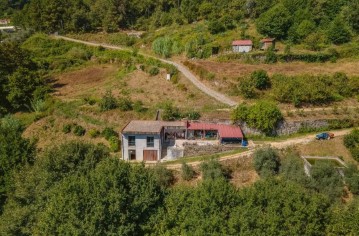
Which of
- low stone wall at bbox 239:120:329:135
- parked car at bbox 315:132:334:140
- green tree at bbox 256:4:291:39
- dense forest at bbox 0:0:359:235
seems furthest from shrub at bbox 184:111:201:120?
green tree at bbox 256:4:291:39

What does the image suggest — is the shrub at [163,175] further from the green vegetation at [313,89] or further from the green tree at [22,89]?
the green tree at [22,89]

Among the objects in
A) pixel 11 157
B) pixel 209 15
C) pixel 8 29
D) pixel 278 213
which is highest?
pixel 209 15

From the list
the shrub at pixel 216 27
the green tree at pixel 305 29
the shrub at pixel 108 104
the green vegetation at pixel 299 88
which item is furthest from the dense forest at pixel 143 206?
the shrub at pixel 216 27


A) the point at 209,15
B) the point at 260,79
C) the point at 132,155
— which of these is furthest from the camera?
the point at 209,15

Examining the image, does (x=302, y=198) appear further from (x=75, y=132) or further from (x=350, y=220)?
(x=75, y=132)

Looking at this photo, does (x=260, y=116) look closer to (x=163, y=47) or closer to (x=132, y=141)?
(x=132, y=141)

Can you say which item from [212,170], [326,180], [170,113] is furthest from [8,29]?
[326,180]

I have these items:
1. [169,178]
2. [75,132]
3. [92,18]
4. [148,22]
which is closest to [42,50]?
[92,18]
